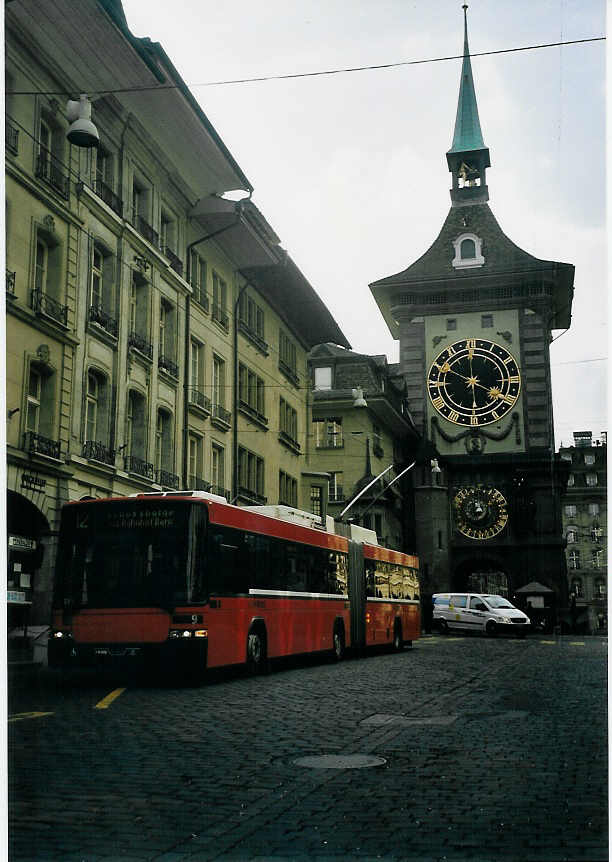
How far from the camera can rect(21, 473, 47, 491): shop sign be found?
28.2ft

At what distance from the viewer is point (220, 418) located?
1082cm

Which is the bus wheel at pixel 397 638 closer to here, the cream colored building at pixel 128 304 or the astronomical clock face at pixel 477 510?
the cream colored building at pixel 128 304

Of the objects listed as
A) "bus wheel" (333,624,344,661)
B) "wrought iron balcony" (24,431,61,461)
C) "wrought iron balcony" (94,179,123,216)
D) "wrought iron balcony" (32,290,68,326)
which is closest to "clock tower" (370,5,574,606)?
"wrought iron balcony" (94,179,123,216)

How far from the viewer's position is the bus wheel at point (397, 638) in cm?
2205

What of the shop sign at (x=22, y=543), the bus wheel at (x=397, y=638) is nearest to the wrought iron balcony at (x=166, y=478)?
the shop sign at (x=22, y=543)

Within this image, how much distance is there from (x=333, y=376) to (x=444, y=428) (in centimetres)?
175

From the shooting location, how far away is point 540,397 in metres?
9.22

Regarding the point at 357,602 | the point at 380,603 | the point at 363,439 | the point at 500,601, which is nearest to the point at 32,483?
the point at 363,439

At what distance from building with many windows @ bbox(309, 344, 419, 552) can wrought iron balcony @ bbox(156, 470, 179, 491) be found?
154cm

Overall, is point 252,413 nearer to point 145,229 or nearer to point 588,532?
point 145,229

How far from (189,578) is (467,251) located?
253 inches

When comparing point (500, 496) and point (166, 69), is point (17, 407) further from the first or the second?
point (500, 496)

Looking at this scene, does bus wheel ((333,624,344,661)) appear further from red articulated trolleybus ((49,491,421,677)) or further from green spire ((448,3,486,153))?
green spire ((448,3,486,153))

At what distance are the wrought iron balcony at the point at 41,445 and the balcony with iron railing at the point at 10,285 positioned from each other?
111cm
